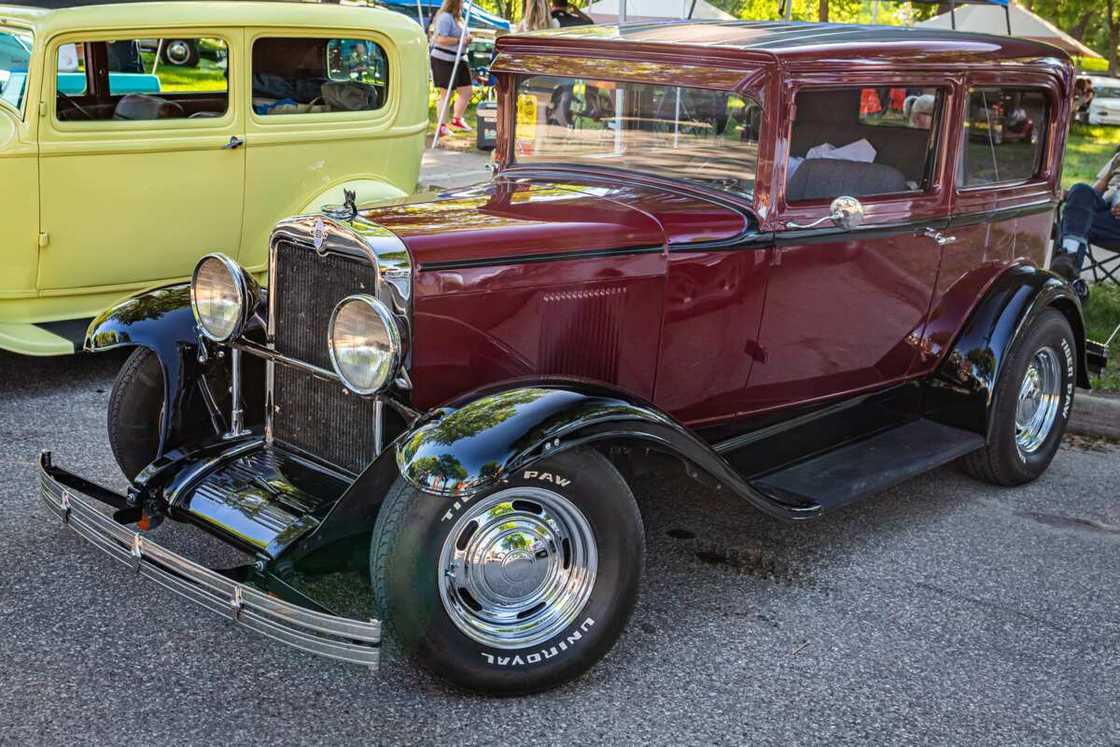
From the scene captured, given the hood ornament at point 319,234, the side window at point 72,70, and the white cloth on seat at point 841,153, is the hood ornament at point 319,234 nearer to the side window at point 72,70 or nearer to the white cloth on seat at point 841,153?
the white cloth on seat at point 841,153

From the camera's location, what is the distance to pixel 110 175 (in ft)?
18.1

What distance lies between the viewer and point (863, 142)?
427 cm

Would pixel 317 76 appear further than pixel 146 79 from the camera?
Yes

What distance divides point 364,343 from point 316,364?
0.42 m

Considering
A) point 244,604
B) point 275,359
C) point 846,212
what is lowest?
point 244,604

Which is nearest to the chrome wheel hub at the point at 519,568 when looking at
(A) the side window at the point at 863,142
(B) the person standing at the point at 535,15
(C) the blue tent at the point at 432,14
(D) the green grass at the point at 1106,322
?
(A) the side window at the point at 863,142

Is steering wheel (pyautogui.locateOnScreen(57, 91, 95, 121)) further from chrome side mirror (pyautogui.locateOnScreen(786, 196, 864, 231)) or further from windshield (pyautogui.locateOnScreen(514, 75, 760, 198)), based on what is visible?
chrome side mirror (pyautogui.locateOnScreen(786, 196, 864, 231))

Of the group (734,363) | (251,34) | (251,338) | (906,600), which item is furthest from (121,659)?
(251,34)

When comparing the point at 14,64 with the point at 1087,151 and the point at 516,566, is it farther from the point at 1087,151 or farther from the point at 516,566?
the point at 1087,151

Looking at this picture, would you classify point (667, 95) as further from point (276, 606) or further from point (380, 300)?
point (276, 606)

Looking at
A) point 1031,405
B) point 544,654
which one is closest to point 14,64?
point 544,654

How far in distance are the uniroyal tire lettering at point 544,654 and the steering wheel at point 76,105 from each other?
3.81 metres

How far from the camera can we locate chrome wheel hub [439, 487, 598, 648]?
9.93 ft

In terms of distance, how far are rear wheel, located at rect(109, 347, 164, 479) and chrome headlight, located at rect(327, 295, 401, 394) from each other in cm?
93
